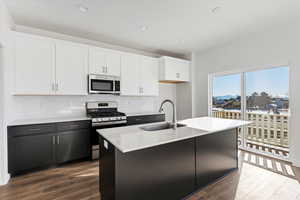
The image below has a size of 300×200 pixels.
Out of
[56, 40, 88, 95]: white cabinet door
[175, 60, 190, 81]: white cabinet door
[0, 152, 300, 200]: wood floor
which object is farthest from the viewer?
[175, 60, 190, 81]: white cabinet door

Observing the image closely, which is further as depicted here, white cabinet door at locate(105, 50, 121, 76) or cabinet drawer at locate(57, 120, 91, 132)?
white cabinet door at locate(105, 50, 121, 76)

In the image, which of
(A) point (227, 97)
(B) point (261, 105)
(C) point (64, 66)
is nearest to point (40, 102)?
(C) point (64, 66)

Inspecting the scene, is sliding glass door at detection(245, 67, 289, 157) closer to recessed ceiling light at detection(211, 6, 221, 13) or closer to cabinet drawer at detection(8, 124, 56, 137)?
recessed ceiling light at detection(211, 6, 221, 13)

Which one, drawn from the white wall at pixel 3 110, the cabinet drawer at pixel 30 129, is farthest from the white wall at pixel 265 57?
the white wall at pixel 3 110

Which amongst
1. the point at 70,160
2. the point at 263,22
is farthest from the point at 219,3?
the point at 70,160

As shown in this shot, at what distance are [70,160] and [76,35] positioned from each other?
8.68ft

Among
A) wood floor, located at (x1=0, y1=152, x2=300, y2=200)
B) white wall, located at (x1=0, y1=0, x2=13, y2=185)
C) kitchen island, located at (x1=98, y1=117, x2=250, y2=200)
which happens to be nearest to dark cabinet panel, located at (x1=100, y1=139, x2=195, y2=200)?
kitchen island, located at (x1=98, y1=117, x2=250, y2=200)

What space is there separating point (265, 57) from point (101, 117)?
373 cm

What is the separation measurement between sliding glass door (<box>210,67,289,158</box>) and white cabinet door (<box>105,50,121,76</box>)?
285 cm

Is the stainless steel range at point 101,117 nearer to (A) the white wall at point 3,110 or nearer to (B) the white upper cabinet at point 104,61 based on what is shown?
(B) the white upper cabinet at point 104,61

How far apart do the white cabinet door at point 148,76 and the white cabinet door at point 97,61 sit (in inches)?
39.9

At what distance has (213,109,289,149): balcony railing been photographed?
9.71 feet

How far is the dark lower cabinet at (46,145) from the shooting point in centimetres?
226

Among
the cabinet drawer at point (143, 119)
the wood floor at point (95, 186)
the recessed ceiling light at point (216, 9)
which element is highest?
the recessed ceiling light at point (216, 9)
